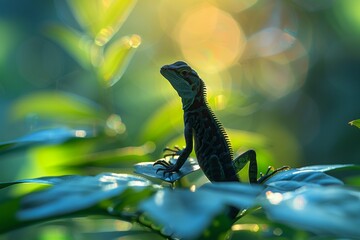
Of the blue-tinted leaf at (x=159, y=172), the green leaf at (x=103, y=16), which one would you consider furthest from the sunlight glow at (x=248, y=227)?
the green leaf at (x=103, y=16)

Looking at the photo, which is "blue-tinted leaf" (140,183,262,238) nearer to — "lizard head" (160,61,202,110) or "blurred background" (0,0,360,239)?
"blurred background" (0,0,360,239)

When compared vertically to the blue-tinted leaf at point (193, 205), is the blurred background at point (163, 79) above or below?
above

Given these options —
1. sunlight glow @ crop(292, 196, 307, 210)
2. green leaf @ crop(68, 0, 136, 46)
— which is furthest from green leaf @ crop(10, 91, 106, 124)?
sunlight glow @ crop(292, 196, 307, 210)

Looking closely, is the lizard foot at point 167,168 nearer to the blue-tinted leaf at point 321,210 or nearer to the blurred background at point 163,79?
the blurred background at point 163,79

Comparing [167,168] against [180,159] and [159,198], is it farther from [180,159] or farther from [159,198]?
[159,198]

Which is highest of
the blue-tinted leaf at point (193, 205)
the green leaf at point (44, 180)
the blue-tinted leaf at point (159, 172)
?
the blue-tinted leaf at point (159, 172)

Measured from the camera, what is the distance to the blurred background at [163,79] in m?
2.83

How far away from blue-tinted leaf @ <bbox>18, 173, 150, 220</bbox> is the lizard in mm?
1039

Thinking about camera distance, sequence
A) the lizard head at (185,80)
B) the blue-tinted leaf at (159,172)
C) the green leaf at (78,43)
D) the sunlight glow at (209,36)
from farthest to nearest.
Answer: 1. the sunlight glow at (209,36)
2. the green leaf at (78,43)
3. the lizard head at (185,80)
4. the blue-tinted leaf at (159,172)

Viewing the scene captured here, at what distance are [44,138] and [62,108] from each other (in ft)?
2.82

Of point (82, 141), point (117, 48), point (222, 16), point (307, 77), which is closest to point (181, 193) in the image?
point (82, 141)

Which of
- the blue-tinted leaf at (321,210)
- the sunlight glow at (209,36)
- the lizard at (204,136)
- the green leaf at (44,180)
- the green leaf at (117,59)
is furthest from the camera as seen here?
the sunlight glow at (209,36)

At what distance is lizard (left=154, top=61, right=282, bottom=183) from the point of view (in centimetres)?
236

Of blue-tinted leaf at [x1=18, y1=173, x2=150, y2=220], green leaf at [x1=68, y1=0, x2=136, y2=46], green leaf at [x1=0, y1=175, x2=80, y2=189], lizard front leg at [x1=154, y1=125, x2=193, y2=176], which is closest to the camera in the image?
blue-tinted leaf at [x1=18, y1=173, x2=150, y2=220]
